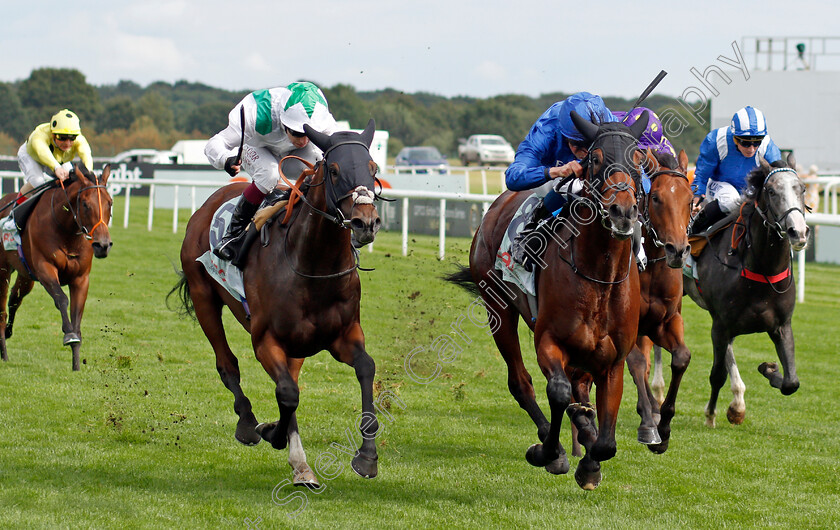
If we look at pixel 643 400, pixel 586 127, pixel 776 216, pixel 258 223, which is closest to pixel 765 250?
pixel 776 216

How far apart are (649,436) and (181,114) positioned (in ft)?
220

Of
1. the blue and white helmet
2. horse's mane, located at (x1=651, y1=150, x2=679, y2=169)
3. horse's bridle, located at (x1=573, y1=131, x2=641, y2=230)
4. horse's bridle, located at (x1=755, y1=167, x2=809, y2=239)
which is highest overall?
the blue and white helmet

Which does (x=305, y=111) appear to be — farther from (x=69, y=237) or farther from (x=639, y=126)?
(x=69, y=237)

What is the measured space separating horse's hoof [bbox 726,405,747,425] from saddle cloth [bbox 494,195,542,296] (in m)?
2.09

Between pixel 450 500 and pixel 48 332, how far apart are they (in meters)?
5.64

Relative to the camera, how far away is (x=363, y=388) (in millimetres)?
4223

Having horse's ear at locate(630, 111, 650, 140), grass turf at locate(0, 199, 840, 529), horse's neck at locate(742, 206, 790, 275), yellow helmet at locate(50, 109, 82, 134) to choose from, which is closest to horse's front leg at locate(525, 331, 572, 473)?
grass turf at locate(0, 199, 840, 529)

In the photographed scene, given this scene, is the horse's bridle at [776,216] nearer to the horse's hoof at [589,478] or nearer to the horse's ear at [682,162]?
the horse's ear at [682,162]

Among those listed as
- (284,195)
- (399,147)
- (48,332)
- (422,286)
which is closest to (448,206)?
(422,286)

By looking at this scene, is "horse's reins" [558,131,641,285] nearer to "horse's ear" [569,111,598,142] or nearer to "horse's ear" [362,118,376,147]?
"horse's ear" [569,111,598,142]

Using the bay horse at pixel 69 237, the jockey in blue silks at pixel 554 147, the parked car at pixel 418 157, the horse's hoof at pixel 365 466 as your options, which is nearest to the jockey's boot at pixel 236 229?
the horse's hoof at pixel 365 466

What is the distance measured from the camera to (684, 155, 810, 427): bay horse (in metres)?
5.44

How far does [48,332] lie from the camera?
8688 millimetres

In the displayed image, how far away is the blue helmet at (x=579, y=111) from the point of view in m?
4.41
